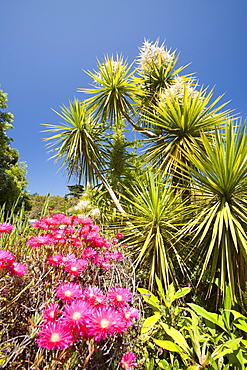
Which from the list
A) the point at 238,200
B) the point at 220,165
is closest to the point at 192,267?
the point at 238,200

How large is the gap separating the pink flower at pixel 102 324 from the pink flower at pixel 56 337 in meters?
0.07

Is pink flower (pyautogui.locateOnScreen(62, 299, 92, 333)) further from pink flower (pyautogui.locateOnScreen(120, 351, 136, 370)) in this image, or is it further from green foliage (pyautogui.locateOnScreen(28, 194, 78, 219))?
green foliage (pyautogui.locateOnScreen(28, 194, 78, 219))

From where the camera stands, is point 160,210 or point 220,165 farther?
point 160,210

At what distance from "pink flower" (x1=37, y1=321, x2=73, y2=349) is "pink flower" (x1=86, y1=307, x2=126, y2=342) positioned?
67 millimetres

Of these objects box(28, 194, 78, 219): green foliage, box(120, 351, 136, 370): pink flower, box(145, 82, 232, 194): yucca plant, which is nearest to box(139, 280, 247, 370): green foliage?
box(120, 351, 136, 370): pink flower

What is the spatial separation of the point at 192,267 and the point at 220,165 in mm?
1322

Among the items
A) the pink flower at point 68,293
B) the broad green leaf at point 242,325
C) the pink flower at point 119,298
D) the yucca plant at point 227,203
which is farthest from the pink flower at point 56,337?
the yucca plant at point 227,203

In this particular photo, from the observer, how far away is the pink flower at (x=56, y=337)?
62 centimetres

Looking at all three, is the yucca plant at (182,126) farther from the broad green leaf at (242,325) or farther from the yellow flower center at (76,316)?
the yellow flower center at (76,316)

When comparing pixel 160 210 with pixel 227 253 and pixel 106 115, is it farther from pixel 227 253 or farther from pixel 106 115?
pixel 106 115

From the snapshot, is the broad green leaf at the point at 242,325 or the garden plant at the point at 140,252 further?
the broad green leaf at the point at 242,325

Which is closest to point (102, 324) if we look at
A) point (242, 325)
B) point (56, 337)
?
point (56, 337)

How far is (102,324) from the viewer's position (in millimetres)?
667

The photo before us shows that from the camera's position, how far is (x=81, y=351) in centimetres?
83
